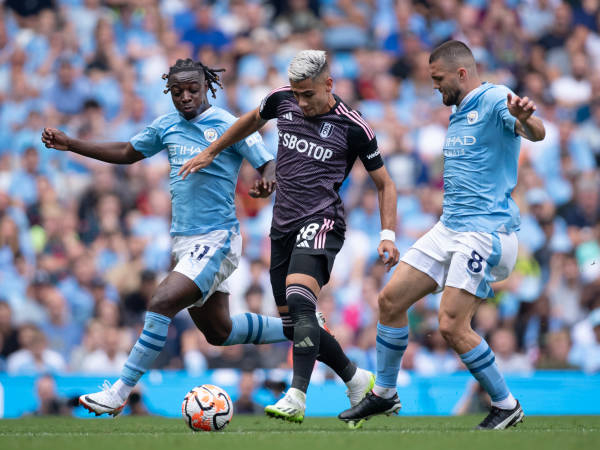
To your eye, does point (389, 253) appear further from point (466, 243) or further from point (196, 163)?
point (196, 163)

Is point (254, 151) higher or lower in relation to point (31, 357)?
higher

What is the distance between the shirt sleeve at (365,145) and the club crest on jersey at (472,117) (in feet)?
2.25

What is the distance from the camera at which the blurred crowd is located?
39.2ft

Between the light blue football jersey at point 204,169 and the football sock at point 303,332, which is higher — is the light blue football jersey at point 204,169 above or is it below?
above

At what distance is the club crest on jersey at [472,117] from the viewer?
283 inches

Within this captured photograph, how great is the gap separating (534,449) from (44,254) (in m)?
9.01

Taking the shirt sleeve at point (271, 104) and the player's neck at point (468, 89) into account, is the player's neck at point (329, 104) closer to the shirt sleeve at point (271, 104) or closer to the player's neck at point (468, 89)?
the shirt sleeve at point (271, 104)

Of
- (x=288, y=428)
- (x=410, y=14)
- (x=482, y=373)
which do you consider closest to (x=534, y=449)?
(x=482, y=373)

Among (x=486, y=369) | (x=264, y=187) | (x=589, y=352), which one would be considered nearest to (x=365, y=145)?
(x=264, y=187)

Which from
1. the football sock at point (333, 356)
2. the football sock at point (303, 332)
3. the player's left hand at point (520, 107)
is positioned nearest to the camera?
the player's left hand at point (520, 107)

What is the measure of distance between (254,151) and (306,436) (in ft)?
8.29

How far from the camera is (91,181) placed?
1407 centimetres

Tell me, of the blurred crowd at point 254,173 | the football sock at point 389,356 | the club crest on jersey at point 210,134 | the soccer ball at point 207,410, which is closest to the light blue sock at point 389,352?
the football sock at point 389,356

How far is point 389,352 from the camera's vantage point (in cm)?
744
